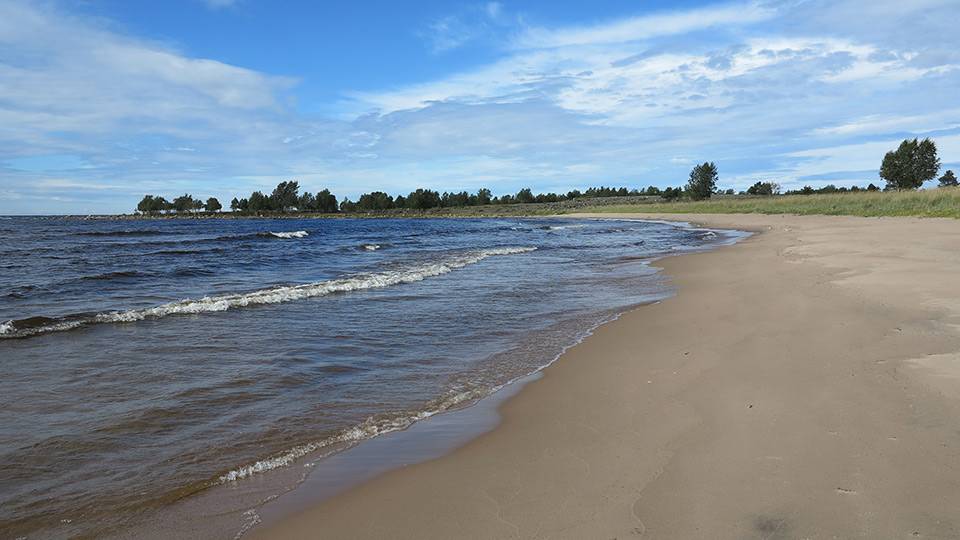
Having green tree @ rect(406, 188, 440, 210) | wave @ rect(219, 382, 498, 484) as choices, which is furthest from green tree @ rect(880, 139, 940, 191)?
green tree @ rect(406, 188, 440, 210)

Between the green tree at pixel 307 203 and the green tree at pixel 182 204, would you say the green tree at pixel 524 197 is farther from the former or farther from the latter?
the green tree at pixel 182 204

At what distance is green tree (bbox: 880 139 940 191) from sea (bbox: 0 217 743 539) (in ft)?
205

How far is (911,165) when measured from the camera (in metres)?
57.8

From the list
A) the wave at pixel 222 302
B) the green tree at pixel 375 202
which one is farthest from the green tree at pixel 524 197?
the wave at pixel 222 302

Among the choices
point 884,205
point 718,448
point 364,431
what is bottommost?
point 364,431

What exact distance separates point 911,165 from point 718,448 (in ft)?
238

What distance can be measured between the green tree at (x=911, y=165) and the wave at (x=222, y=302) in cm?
6510

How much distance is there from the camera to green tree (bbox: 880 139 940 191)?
2229 inches

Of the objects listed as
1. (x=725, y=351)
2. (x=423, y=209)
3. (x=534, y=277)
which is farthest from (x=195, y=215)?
(x=725, y=351)

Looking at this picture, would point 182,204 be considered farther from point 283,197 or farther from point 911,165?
point 911,165

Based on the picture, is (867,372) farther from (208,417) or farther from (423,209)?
(423,209)

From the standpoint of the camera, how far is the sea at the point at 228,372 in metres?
3.46

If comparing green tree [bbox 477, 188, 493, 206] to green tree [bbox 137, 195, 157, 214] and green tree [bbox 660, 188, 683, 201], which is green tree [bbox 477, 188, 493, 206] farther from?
green tree [bbox 137, 195, 157, 214]

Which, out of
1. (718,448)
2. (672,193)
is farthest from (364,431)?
(672,193)
